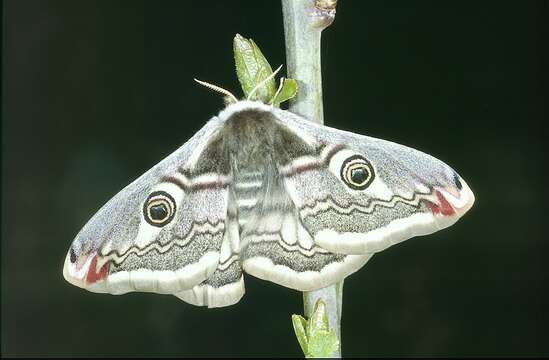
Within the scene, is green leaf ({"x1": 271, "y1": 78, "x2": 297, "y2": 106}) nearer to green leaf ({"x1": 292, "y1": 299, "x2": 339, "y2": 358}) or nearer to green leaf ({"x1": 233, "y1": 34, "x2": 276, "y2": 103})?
green leaf ({"x1": 233, "y1": 34, "x2": 276, "y2": 103})

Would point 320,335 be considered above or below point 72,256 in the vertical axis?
below

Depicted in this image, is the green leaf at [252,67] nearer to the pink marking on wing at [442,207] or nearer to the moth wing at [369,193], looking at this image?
the moth wing at [369,193]

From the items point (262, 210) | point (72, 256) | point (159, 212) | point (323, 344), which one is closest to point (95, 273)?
point (72, 256)

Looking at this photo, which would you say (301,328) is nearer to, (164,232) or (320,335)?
(320,335)

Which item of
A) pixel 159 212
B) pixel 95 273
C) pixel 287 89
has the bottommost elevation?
pixel 95 273

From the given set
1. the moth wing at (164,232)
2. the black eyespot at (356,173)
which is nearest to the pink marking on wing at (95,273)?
the moth wing at (164,232)

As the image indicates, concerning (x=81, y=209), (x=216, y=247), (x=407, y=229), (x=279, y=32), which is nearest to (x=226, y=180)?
(x=216, y=247)
